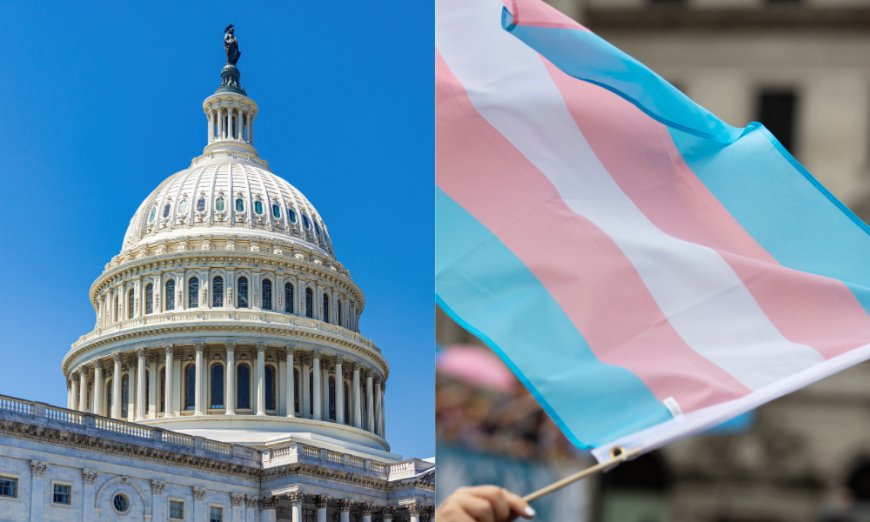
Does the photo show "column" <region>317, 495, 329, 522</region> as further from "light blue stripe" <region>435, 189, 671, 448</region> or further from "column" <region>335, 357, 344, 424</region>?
"light blue stripe" <region>435, 189, 671, 448</region>

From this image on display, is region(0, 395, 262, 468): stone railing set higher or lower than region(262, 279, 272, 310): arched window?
Answer: lower

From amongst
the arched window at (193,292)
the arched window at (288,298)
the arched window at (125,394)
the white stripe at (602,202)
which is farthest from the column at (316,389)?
the white stripe at (602,202)

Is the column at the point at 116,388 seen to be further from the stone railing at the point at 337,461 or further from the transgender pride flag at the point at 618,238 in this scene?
the transgender pride flag at the point at 618,238

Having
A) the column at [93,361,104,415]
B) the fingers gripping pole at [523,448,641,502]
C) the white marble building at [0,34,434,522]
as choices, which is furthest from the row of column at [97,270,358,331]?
the fingers gripping pole at [523,448,641,502]

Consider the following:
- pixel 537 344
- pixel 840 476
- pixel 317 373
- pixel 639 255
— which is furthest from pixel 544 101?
pixel 317 373

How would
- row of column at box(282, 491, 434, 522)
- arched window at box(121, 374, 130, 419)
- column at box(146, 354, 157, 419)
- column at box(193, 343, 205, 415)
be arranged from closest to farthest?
row of column at box(282, 491, 434, 522) → column at box(193, 343, 205, 415) → column at box(146, 354, 157, 419) → arched window at box(121, 374, 130, 419)

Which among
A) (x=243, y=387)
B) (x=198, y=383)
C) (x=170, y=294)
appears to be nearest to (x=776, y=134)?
(x=198, y=383)
